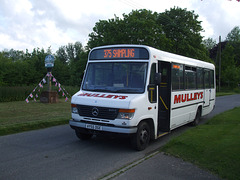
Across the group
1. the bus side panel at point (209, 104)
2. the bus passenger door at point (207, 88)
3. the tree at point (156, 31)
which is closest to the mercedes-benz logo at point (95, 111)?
the bus side panel at point (209, 104)

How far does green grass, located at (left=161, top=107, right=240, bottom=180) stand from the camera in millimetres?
5137

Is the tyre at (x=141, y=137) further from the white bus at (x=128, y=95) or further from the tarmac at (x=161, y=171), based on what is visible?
A: the tarmac at (x=161, y=171)

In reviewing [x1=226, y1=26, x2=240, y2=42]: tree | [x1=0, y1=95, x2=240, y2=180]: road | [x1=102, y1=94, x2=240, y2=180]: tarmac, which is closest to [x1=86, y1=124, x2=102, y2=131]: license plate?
[x1=0, y1=95, x2=240, y2=180]: road

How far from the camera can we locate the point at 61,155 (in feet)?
20.0

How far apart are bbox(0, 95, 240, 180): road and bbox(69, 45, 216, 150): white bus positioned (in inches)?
18.4

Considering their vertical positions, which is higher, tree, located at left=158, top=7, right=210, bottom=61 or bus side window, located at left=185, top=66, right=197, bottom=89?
tree, located at left=158, top=7, right=210, bottom=61

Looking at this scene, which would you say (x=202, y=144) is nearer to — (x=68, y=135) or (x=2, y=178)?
(x=68, y=135)

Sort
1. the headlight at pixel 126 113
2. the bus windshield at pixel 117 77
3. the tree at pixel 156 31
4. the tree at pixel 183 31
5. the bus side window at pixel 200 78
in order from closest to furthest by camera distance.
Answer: the headlight at pixel 126 113, the bus windshield at pixel 117 77, the bus side window at pixel 200 78, the tree at pixel 156 31, the tree at pixel 183 31

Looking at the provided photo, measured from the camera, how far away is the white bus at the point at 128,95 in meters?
6.24

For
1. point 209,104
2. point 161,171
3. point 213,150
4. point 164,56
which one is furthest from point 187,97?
point 161,171

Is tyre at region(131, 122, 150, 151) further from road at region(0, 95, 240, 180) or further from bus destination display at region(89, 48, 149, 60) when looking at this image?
bus destination display at region(89, 48, 149, 60)

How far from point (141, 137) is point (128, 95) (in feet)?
4.02

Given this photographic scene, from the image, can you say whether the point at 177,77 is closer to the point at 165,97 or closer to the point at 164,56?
the point at 165,97

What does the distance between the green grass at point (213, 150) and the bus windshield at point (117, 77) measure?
1.89m
